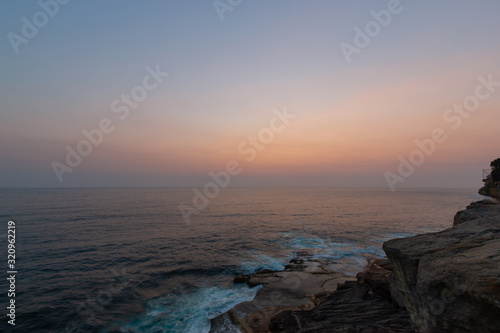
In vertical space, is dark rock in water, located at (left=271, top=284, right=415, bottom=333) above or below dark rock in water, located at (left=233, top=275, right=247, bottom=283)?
above

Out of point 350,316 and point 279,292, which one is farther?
Result: point 279,292

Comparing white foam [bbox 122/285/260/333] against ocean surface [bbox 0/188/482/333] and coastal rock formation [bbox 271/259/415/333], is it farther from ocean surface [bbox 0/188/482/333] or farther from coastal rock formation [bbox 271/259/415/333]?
coastal rock formation [bbox 271/259/415/333]

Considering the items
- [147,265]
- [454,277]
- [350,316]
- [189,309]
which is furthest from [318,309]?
[147,265]

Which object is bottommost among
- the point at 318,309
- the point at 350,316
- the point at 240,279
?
the point at 240,279

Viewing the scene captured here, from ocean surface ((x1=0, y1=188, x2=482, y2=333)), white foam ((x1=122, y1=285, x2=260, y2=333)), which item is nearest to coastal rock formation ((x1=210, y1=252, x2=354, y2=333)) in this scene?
white foam ((x1=122, y1=285, x2=260, y2=333))

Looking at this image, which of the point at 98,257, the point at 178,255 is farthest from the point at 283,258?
the point at 98,257

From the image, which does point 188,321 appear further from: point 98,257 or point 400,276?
point 98,257

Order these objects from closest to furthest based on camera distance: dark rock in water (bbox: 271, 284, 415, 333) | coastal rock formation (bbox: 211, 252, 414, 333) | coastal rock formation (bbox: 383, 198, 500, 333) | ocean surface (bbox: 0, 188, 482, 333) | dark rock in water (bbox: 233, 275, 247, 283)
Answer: coastal rock formation (bbox: 383, 198, 500, 333), dark rock in water (bbox: 271, 284, 415, 333), coastal rock formation (bbox: 211, 252, 414, 333), ocean surface (bbox: 0, 188, 482, 333), dark rock in water (bbox: 233, 275, 247, 283)

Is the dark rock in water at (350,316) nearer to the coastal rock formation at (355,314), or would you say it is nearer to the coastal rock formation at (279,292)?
the coastal rock formation at (355,314)

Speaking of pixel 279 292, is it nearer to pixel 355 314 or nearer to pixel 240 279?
pixel 240 279

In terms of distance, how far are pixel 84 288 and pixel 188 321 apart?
484 inches

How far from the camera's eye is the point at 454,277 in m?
6.71

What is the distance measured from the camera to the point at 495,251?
7164 millimetres

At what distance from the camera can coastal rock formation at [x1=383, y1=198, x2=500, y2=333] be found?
19.5 ft
